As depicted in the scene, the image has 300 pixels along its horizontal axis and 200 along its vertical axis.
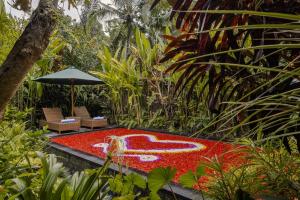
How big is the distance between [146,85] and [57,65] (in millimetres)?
4153

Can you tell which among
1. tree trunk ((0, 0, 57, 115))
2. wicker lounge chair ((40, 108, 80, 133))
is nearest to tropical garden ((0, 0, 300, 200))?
tree trunk ((0, 0, 57, 115))

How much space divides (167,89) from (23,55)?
305 inches

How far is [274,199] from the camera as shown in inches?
61.1

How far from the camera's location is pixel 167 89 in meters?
8.98

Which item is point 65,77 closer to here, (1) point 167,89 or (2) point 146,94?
(2) point 146,94

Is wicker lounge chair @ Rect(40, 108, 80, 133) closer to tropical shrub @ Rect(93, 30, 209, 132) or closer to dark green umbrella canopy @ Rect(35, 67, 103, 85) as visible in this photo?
dark green umbrella canopy @ Rect(35, 67, 103, 85)

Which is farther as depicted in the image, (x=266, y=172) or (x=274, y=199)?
(x=266, y=172)

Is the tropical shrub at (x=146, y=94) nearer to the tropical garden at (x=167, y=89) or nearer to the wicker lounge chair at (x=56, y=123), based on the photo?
the tropical garden at (x=167, y=89)

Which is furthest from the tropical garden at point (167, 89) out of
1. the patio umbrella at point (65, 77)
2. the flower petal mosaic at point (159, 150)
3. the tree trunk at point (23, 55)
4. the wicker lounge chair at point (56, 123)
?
the patio umbrella at point (65, 77)

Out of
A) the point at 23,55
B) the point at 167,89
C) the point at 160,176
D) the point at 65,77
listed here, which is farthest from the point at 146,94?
the point at 23,55

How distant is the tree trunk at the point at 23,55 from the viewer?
1324mm

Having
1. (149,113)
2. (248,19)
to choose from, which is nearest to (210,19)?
(248,19)

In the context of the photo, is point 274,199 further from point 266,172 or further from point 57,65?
point 57,65

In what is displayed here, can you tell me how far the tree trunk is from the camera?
132cm
